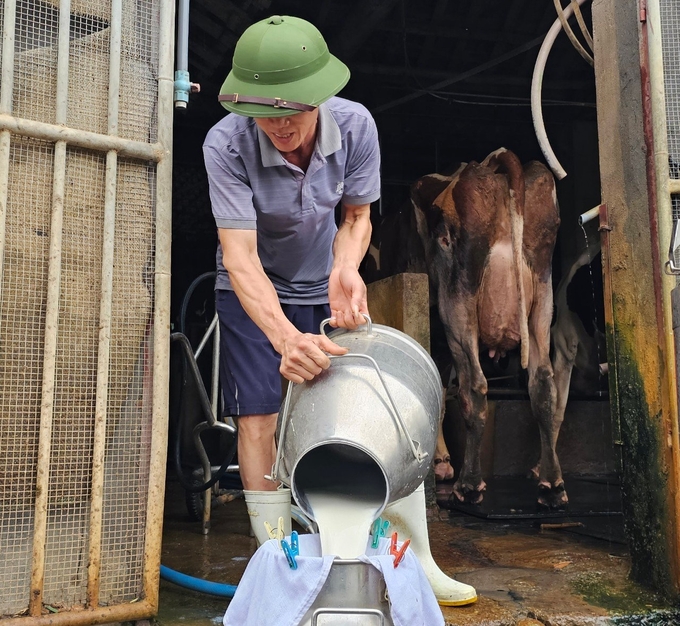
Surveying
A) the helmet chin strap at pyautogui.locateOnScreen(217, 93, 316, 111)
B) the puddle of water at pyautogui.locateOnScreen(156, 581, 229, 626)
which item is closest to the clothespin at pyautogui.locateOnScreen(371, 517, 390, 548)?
the puddle of water at pyautogui.locateOnScreen(156, 581, 229, 626)

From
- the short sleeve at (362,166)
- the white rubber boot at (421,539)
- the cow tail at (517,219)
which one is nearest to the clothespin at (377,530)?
the white rubber boot at (421,539)

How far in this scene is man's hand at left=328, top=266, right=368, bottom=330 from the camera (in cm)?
240

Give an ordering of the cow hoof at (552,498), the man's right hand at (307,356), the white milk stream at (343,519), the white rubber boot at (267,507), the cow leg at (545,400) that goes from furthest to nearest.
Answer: the cow leg at (545,400) < the cow hoof at (552,498) < the white rubber boot at (267,507) < the man's right hand at (307,356) < the white milk stream at (343,519)

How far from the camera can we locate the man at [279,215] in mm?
2369

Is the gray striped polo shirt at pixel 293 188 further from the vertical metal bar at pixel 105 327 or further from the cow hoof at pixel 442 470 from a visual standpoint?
the cow hoof at pixel 442 470

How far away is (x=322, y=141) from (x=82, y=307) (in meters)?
0.99

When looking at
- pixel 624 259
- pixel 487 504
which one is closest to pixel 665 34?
pixel 624 259

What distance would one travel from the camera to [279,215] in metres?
2.79

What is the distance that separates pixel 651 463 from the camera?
10.1ft

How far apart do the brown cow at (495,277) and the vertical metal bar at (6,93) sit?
3.39m

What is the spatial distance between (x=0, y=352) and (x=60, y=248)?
1.26 feet

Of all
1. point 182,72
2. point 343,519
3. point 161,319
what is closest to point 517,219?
point 182,72

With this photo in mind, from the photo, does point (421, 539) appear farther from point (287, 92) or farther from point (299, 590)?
point (287, 92)

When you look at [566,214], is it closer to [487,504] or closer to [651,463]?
[487,504]
